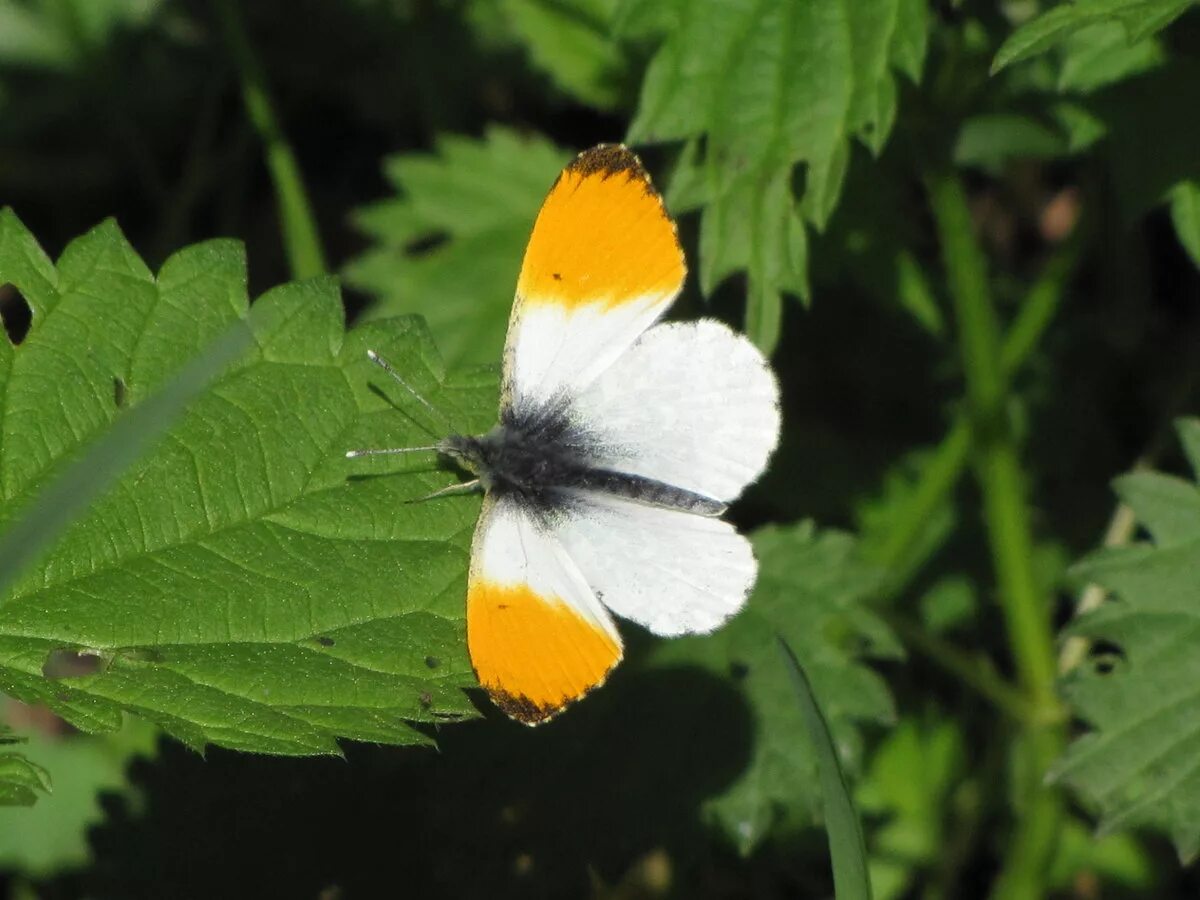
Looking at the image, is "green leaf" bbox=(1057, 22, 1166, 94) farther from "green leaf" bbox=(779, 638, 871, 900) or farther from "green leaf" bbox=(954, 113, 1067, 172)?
"green leaf" bbox=(779, 638, 871, 900)

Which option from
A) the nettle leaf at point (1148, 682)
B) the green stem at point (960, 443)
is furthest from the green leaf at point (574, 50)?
the nettle leaf at point (1148, 682)

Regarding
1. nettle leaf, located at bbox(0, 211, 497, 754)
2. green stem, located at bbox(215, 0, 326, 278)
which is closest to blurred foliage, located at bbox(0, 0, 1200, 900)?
nettle leaf, located at bbox(0, 211, 497, 754)

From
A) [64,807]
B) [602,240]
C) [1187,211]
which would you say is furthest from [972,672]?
[64,807]

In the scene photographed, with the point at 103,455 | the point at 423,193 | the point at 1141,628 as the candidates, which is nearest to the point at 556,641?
the point at 103,455

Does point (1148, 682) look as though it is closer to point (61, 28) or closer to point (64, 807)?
point (64, 807)

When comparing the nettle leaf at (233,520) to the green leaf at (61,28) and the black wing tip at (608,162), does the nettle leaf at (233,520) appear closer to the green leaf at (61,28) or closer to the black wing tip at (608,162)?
the black wing tip at (608,162)

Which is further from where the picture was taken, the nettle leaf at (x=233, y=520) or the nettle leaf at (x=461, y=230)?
the nettle leaf at (x=461, y=230)
